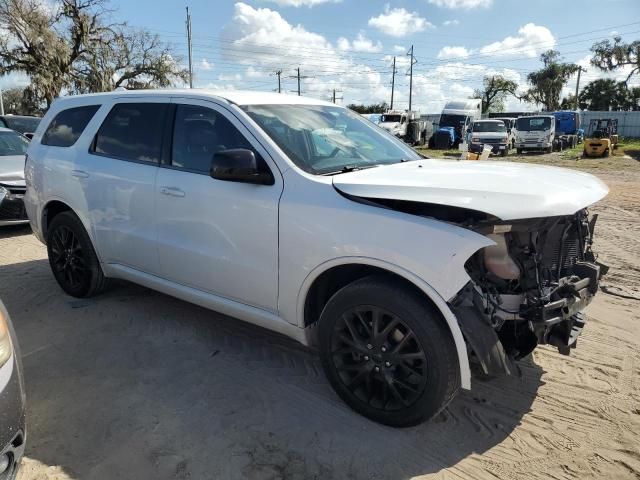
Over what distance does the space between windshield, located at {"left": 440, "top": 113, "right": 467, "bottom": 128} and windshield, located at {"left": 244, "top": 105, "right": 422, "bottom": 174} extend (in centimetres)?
3136

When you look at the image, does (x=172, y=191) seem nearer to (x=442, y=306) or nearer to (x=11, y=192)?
(x=442, y=306)

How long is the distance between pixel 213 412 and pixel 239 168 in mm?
1502

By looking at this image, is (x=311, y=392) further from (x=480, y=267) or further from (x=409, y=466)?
(x=480, y=267)

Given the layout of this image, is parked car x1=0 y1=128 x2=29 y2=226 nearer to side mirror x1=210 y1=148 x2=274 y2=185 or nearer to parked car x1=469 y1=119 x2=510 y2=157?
side mirror x1=210 y1=148 x2=274 y2=185

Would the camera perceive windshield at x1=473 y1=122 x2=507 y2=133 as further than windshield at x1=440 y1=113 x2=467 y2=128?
No

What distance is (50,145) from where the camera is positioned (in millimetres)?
4891

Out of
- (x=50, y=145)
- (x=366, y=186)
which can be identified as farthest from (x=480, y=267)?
(x=50, y=145)

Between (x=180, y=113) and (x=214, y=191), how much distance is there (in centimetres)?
84

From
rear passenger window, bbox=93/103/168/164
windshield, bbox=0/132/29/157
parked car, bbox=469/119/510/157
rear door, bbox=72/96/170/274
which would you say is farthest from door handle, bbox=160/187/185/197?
parked car, bbox=469/119/510/157

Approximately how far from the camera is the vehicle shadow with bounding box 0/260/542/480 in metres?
2.67

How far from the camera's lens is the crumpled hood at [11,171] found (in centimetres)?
765

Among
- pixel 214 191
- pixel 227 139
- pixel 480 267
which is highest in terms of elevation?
pixel 227 139

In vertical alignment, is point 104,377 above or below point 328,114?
below

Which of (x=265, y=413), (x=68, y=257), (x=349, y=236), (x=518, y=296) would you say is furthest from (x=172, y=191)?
(x=518, y=296)
